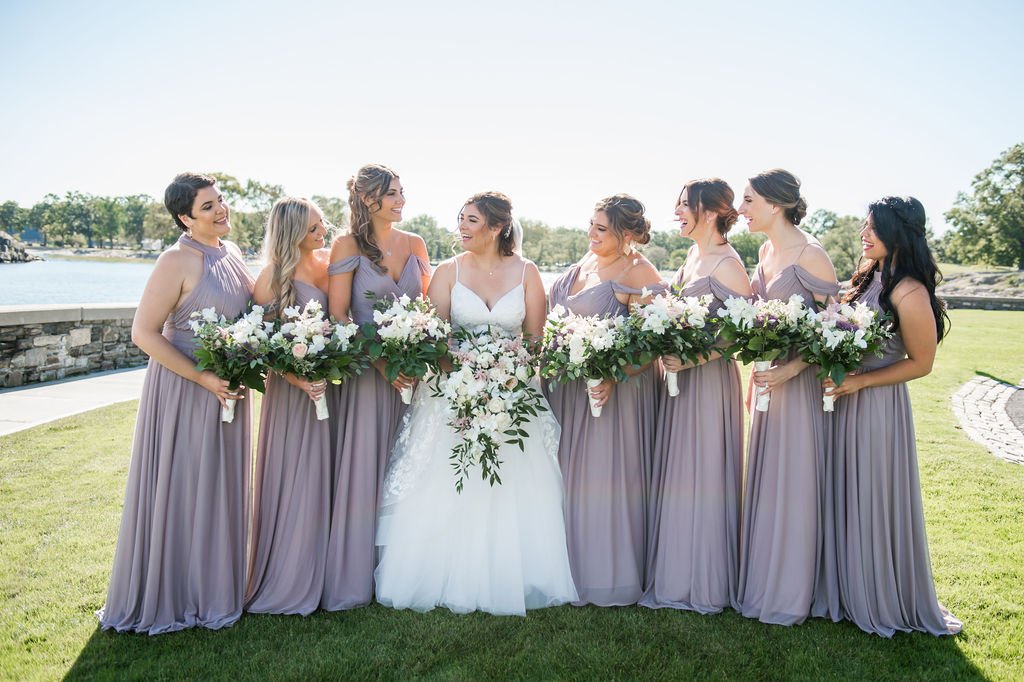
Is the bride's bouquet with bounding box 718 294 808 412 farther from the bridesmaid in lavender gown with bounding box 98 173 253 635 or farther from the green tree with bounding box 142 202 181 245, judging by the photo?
the green tree with bounding box 142 202 181 245

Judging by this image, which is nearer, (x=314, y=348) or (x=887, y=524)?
(x=314, y=348)

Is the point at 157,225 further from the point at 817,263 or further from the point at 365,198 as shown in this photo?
the point at 817,263

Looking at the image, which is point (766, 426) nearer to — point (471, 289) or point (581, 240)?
point (471, 289)

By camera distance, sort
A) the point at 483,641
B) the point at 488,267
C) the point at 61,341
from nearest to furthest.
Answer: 1. the point at 483,641
2. the point at 488,267
3. the point at 61,341

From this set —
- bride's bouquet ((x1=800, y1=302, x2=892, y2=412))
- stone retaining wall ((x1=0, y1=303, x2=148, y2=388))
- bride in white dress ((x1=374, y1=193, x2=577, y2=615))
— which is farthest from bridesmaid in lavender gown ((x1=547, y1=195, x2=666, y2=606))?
stone retaining wall ((x1=0, y1=303, x2=148, y2=388))

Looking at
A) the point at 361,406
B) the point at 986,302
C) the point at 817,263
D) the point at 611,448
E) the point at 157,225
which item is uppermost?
the point at 157,225

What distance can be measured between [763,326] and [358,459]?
2.78 m

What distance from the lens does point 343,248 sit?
461cm

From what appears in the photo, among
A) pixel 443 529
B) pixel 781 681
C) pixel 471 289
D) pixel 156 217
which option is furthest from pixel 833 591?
pixel 156 217

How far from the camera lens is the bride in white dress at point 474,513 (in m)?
4.44

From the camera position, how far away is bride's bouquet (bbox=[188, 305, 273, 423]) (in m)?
3.91

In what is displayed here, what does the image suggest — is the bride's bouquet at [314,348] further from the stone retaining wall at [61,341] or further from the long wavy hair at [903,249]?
the stone retaining wall at [61,341]

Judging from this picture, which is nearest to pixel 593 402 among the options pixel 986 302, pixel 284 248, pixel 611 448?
pixel 611 448

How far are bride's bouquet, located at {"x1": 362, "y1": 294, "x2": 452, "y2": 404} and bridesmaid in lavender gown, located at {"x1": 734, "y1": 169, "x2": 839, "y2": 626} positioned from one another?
2156mm
